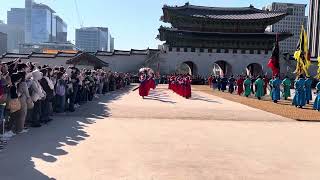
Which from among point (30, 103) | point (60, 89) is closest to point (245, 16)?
point (60, 89)

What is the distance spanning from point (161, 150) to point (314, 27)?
242 ft

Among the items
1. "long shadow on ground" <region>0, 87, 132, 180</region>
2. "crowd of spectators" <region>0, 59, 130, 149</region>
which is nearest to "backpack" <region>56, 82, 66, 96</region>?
"crowd of spectators" <region>0, 59, 130, 149</region>

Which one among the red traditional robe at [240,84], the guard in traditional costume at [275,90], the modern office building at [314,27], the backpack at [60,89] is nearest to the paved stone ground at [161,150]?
the backpack at [60,89]

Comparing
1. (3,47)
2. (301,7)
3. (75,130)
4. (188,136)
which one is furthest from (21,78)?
(301,7)

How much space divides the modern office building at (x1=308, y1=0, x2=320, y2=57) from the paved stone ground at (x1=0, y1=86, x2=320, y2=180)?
6555 centimetres

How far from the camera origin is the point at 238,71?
62.4 meters

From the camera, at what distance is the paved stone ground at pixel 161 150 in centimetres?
695

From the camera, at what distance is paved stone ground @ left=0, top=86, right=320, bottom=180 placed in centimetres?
695

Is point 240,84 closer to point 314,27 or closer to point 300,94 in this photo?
point 300,94

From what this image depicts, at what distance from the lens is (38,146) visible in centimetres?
897

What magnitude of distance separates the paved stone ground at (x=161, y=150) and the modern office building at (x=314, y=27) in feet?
215

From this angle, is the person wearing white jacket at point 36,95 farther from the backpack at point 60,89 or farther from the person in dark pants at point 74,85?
the person in dark pants at point 74,85

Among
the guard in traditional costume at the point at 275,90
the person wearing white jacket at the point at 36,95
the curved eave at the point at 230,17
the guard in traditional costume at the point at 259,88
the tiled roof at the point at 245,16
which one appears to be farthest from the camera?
the tiled roof at the point at 245,16

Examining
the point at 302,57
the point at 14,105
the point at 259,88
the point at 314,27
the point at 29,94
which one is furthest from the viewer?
the point at 314,27
